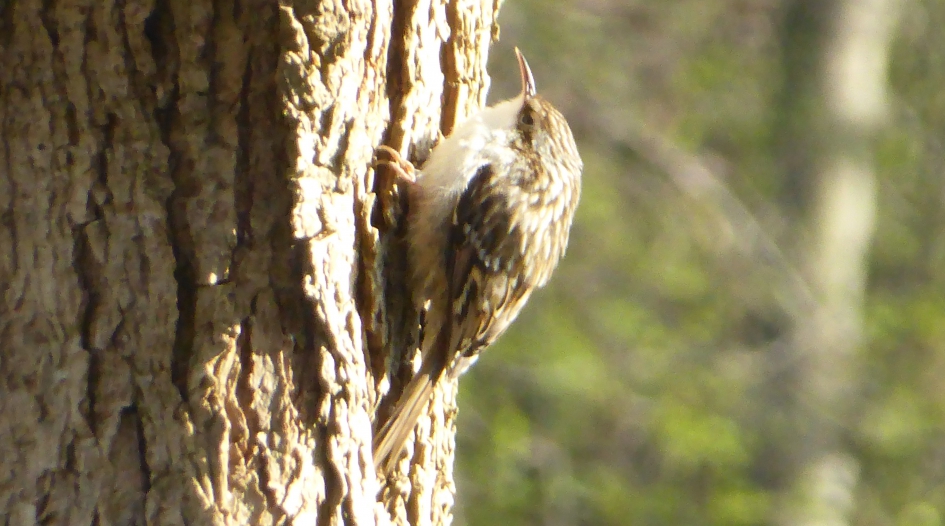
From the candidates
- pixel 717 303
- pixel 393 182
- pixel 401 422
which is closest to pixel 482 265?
pixel 393 182

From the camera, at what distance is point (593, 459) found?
831 centimetres

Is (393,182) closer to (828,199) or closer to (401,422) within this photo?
(401,422)

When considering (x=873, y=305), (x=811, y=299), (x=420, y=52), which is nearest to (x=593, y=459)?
(x=811, y=299)

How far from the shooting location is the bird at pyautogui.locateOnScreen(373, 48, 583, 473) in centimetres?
255

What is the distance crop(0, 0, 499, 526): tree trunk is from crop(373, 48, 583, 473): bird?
0.37 meters

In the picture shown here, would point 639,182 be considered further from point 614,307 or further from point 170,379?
point 170,379

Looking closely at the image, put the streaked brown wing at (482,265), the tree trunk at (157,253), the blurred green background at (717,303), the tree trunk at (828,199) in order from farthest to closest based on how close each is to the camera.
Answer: the tree trunk at (828,199) → the blurred green background at (717,303) → the streaked brown wing at (482,265) → the tree trunk at (157,253)

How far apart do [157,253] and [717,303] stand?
7.16 metres

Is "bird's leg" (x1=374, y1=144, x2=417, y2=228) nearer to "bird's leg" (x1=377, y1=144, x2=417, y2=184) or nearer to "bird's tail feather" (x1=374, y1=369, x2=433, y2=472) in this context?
"bird's leg" (x1=377, y1=144, x2=417, y2=184)

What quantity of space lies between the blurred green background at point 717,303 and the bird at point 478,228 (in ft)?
13.9

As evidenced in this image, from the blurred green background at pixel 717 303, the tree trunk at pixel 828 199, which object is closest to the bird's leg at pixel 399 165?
the blurred green background at pixel 717 303

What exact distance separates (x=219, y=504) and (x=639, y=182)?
20.7 feet

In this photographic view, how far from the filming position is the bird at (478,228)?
255cm

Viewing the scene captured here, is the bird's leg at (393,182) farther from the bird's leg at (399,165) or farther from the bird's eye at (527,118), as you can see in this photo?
the bird's eye at (527,118)
